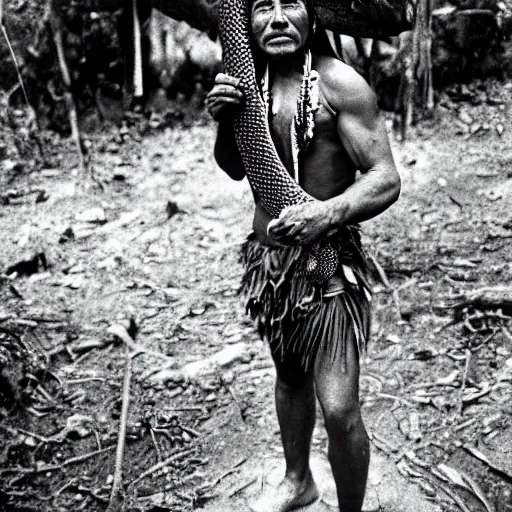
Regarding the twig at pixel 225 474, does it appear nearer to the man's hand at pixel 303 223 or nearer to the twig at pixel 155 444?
the twig at pixel 155 444

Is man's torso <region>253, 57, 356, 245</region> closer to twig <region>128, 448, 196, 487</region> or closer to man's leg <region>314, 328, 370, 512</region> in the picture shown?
man's leg <region>314, 328, 370, 512</region>

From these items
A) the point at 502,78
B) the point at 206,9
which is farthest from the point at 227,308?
the point at 502,78

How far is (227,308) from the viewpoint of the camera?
458 cm

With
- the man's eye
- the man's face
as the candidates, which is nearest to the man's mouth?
the man's face

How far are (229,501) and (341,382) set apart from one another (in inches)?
41.7

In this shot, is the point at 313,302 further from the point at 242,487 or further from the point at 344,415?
the point at 242,487

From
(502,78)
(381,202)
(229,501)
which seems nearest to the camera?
(381,202)

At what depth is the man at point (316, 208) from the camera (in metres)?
2.31

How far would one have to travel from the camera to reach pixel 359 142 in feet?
7.61

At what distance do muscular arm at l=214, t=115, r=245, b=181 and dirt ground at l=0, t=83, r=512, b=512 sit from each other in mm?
1489

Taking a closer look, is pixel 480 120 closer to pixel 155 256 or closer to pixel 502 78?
pixel 502 78

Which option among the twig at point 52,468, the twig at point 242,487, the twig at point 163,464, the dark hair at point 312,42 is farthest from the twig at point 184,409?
the dark hair at point 312,42

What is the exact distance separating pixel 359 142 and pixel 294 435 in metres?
1.26

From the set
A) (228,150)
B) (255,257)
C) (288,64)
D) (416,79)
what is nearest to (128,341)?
(255,257)
